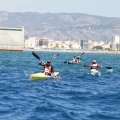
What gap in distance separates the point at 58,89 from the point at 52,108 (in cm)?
770

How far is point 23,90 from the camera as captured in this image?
26.4 metres

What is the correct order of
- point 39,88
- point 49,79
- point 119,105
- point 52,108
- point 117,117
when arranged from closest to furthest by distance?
1. point 117,117
2. point 52,108
3. point 119,105
4. point 39,88
5. point 49,79

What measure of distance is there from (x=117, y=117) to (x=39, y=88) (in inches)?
409

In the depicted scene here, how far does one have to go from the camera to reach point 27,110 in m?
19.2

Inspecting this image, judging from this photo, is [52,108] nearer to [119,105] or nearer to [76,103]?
[76,103]

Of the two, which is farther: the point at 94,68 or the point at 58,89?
the point at 94,68

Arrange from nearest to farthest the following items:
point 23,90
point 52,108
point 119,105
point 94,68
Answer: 1. point 52,108
2. point 119,105
3. point 23,90
4. point 94,68

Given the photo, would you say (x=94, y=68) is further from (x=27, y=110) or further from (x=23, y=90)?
(x=27, y=110)

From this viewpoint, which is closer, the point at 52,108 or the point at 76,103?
the point at 52,108

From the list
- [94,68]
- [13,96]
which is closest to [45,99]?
[13,96]

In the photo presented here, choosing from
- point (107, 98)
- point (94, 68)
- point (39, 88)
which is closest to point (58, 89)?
point (39, 88)

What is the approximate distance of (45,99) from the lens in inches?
892

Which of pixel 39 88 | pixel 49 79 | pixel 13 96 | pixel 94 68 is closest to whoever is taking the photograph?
pixel 13 96

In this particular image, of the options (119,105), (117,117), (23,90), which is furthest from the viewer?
(23,90)
